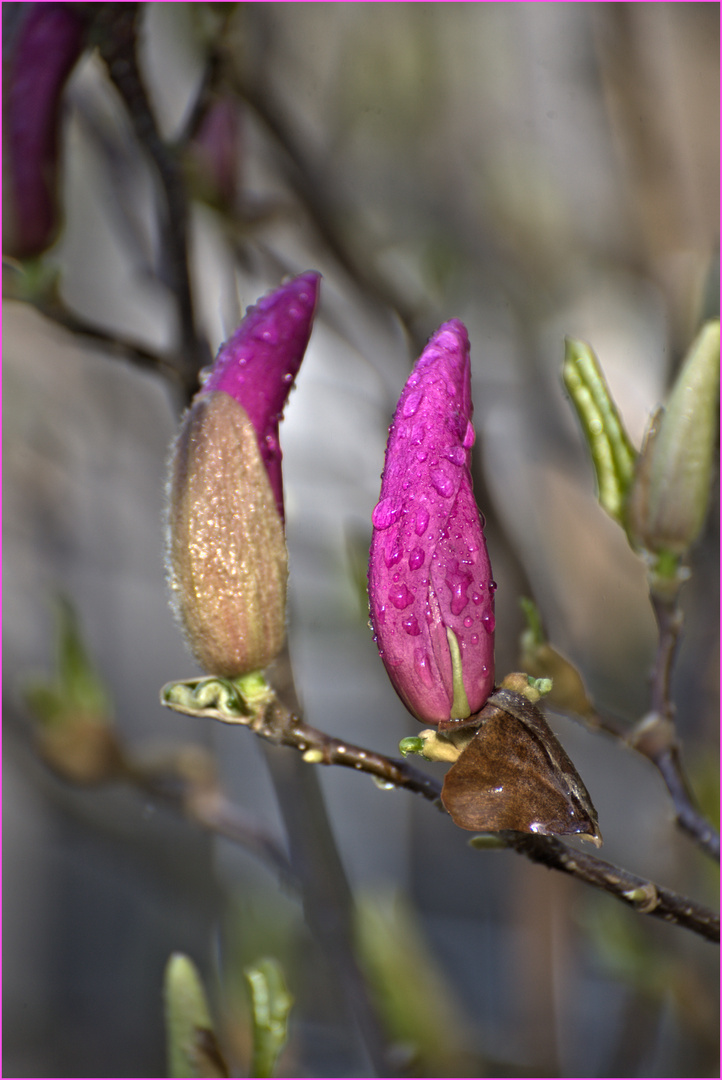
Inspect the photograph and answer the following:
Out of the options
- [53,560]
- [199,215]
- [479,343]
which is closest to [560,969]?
[479,343]

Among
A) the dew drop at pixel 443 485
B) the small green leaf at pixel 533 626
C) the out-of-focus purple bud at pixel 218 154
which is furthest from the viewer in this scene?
the out-of-focus purple bud at pixel 218 154

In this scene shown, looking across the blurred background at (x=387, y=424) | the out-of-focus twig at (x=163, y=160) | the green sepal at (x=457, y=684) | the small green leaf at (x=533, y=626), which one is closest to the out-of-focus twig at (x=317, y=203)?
the blurred background at (x=387, y=424)

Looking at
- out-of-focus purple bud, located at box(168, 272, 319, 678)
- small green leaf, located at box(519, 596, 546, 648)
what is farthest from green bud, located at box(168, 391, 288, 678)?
small green leaf, located at box(519, 596, 546, 648)

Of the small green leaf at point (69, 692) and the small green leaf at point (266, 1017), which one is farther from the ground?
the small green leaf at point (69, 692)

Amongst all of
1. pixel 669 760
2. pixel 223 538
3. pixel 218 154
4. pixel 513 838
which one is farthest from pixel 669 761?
pixel 218 154

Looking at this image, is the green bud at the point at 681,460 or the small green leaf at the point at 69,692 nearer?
the green bud at the point at 681,460

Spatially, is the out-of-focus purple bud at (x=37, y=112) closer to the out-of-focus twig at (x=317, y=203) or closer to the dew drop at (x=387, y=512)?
the out-of-focus twig at (x=317, y=203)

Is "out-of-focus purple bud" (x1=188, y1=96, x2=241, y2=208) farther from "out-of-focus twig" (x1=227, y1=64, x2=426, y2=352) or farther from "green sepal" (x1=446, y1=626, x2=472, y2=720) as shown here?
"green sepal" (x1=446, y1=626, x2=472, y2=720)
